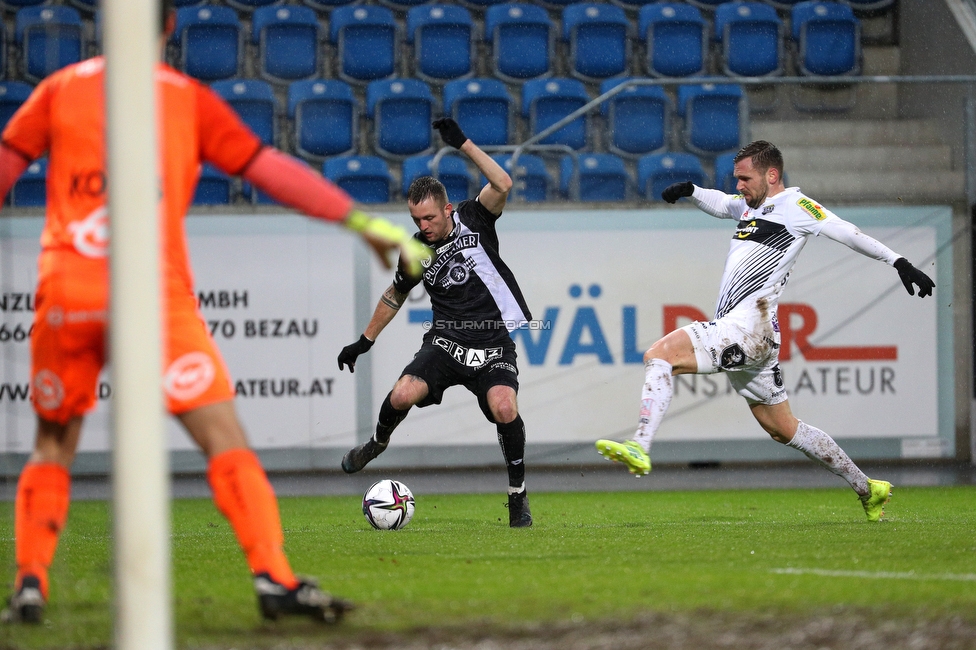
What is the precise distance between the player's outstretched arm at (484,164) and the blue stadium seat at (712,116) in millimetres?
5103

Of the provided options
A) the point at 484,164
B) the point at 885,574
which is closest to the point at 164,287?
the point at 885,574

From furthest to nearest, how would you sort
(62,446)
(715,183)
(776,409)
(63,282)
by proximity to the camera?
(715,183) → (776,409) → (62,446) → (63,282)

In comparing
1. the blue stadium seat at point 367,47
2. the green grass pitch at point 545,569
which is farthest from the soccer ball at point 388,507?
the blue stadium seat at point 367,47

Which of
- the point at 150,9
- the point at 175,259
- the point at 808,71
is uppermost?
the point at 808,71

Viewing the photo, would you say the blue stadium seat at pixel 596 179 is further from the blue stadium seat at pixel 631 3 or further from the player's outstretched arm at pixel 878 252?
the player's outstretched arm at pixel 878 252

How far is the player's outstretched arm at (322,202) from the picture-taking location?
3.34m

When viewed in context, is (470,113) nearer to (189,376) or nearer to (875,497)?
(875,497)

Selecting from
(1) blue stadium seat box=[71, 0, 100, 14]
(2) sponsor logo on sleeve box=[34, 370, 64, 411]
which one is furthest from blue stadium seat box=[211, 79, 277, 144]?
(2) sponsor logo on sleeve box=[34, 370, 64, 411]

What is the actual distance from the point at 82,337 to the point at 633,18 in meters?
12.2

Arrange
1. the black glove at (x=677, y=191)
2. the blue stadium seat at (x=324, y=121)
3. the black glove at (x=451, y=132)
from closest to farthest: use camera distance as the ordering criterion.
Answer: the black glove at (x=451, y=132) < the black glove at (x=677, y=191) < the blue stadium seat at (x=324, y=121)

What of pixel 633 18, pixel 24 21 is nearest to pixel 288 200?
pixel 24 21

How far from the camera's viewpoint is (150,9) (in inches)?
101

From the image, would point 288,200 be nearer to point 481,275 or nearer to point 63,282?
point 63,282

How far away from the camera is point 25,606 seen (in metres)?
3.61
